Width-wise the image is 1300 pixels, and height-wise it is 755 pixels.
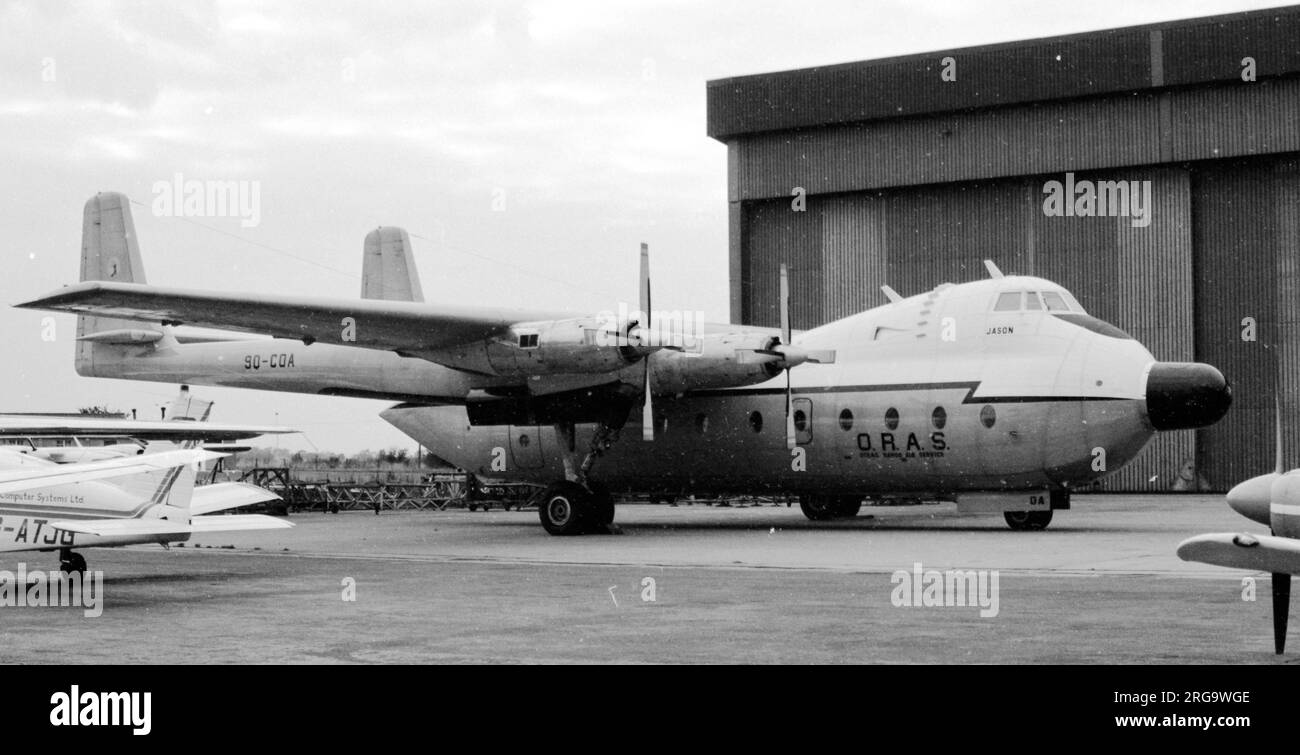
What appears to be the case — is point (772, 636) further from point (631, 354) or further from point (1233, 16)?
point (1233, 16)

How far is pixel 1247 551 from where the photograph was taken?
26.3ft

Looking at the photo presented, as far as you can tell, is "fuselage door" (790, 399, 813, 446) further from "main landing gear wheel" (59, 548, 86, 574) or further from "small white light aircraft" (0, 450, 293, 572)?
"main landing gear wheel" (59, 548, 86, 574)

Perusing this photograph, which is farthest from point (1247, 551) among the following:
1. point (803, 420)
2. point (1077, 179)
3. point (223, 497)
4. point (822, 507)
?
point (1077, 179)

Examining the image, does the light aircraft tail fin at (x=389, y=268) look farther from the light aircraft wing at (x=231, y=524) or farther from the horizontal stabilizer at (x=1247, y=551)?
the horizontal stabilizer at (x=1247, y=551)

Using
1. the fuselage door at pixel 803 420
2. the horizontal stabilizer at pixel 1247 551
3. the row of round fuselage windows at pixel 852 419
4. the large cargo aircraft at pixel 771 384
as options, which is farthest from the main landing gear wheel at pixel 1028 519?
the horizontal stabilizer at pixel 1247 551

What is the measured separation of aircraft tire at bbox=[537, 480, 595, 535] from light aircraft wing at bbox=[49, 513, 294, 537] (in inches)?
377

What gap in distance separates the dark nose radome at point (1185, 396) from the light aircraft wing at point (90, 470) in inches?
597

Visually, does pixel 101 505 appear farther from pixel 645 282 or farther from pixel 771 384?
pixel 771 384

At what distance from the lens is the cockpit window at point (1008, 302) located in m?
24.2

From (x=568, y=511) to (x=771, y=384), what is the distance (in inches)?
185

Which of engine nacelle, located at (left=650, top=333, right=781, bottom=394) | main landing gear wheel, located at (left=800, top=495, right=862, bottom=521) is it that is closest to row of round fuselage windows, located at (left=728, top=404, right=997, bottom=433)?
engine nacelle, located at (left=650, top=333, right=781, bottom=394)

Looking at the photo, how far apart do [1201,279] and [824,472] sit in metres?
27.5

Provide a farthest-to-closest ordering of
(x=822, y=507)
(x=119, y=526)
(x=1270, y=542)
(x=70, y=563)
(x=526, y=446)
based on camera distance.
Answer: (x=822, y=507), (x=526, y=446), (x=70, y=563), (x=119, y=526), (x=1270, y=542)
